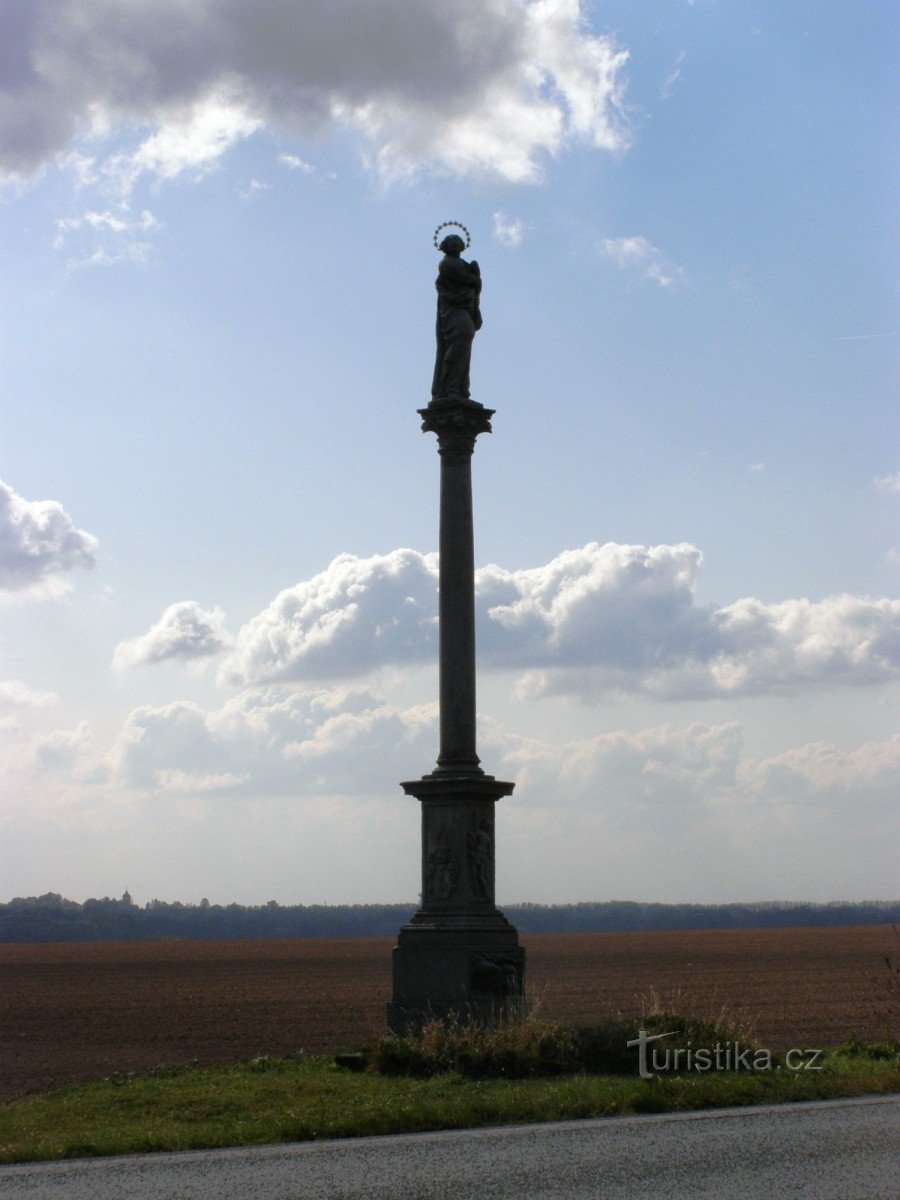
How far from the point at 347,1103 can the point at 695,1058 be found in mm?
3296

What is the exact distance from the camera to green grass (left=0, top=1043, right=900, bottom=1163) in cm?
911

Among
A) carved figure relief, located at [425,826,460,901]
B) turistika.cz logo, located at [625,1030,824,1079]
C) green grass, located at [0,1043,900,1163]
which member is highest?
carved figure relief, located at [425,826,460,901]

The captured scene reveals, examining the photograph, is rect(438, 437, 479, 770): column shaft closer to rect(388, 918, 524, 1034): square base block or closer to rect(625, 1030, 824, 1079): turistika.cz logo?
rect(388, 918, 524, 1034): square base block

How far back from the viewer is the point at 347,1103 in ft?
33.7

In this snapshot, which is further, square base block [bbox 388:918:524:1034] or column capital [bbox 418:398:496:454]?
column capital [bbox 418:398:496:454]

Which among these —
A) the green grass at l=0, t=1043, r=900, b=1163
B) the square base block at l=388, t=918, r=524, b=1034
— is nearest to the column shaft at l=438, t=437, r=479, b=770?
the square base block at l=388, t=918, r=524, b=1034

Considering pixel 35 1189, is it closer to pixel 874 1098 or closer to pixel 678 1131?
pixel 678 1131

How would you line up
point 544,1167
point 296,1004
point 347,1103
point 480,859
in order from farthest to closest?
point 296,1004, point 480,859, point 347,1103, point 544,1167

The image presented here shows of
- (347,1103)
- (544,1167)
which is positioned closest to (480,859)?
(347,1103)

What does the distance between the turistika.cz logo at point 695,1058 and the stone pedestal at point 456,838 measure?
8.68 ft

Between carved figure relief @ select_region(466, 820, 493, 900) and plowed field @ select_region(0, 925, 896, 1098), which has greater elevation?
carved figure relief @ select_region(466, 820, 493, 900)

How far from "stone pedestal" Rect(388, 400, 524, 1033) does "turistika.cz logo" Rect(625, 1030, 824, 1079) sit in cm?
264

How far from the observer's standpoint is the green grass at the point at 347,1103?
9109 mm

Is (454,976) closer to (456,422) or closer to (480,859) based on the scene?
(480,859)
